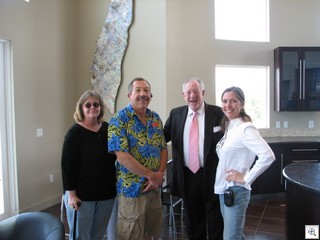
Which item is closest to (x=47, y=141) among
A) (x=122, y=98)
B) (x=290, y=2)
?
(x=122, y=98)

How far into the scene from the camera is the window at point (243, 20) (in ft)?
16.0

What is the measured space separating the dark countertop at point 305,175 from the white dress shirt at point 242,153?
0.34 metres

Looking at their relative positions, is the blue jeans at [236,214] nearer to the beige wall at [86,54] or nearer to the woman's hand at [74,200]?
the woman's hand at [74,200]

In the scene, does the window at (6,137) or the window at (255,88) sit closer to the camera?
the window at (6,137)

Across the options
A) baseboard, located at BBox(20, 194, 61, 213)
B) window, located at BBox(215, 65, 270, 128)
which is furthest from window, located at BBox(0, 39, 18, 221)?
window, located at BBox(215, 65, 270, 128)

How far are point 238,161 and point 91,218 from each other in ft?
3.52

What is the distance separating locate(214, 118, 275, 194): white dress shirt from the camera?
184 centimetres

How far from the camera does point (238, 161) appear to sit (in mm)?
1943

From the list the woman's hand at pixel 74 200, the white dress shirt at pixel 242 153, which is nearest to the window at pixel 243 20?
the white dress shirt at pixel 242 153

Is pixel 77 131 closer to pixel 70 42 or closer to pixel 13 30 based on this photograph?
pixel 13 30

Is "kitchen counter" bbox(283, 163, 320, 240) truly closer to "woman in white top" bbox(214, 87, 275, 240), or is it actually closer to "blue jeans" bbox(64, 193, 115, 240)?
"woman in white top" bbox(214, 87, 275, 240)

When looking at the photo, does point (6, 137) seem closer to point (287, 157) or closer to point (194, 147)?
point (194, 147)

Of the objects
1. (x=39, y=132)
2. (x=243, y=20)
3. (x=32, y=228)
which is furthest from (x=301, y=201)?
(x=243, y=20)

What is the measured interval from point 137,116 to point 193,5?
3241mm
